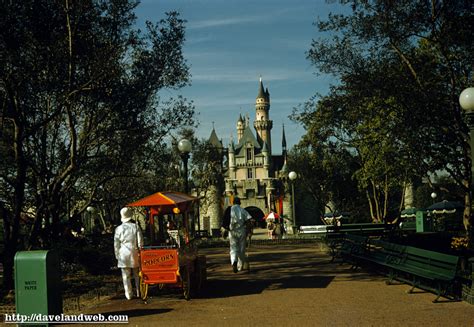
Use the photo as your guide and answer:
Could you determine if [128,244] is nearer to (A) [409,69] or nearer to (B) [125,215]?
(B) [125,215]

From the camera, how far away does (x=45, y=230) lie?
1686 centimetres

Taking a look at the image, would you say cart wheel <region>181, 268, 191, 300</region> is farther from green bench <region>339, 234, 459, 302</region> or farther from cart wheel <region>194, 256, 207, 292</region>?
green bench <region>339, 234, 459, 302</region>

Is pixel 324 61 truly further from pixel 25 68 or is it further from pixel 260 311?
pixel 260 311

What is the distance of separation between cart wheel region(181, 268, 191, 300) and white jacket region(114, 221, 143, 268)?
87cm

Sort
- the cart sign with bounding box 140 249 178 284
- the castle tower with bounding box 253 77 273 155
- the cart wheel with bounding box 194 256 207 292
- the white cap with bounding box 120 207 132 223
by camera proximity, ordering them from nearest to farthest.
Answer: the cart sign with bounding box 140 249 178 284 < the white cap with bounding box 120 207 132 223 < the cart wheel with bounding box 194 256 207 292 < the castle tower with bounding box 253 77 273 155

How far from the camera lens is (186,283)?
461 inches

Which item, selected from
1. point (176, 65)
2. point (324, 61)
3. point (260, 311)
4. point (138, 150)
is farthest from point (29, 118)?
point (260, 311)

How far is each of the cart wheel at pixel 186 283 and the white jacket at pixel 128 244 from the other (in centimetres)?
87

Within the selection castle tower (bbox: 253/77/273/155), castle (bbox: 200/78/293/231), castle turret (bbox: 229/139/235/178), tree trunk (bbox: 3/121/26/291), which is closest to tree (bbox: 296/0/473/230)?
tree trunk (bbox: 3/121/26/291)

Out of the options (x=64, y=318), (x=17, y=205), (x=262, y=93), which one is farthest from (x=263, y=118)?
(x=64, y=318)

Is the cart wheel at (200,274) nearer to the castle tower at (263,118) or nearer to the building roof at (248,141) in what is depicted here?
the building roof at (248,141)

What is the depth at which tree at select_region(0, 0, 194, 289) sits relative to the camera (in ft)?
46.6

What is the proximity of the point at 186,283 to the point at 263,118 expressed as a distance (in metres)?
110

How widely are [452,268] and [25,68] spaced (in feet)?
32.4
